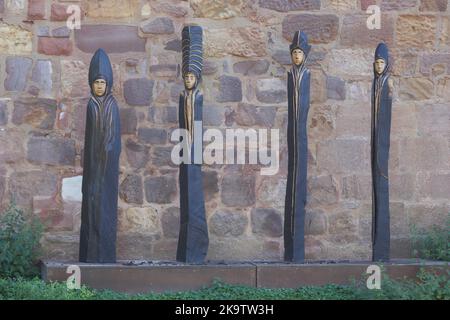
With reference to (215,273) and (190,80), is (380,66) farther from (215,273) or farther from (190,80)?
(215,273)

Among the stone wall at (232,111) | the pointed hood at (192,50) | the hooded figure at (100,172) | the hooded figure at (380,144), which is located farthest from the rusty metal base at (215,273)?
the pointed hood at (192,50)

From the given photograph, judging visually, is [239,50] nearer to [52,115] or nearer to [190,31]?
[190,31]

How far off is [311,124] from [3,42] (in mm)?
2461

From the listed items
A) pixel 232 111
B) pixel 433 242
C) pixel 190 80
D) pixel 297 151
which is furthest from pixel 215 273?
pixel 433 242

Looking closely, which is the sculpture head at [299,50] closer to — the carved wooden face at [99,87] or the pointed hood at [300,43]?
the pointed hood at [300,43]

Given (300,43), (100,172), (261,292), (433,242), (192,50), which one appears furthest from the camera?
(433,242)

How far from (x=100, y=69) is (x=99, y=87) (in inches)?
4.9

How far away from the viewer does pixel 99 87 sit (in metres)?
6.32

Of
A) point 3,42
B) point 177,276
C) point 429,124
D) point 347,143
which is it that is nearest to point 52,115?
point 3,42

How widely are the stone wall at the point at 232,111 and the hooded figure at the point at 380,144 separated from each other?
0.67m

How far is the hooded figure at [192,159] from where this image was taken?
6.36 meters

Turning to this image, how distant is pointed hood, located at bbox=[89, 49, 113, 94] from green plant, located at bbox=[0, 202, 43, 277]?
3.77 ft

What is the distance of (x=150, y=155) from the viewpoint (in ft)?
23.1

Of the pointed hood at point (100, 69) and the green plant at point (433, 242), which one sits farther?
the green plant at point (433, 242)
